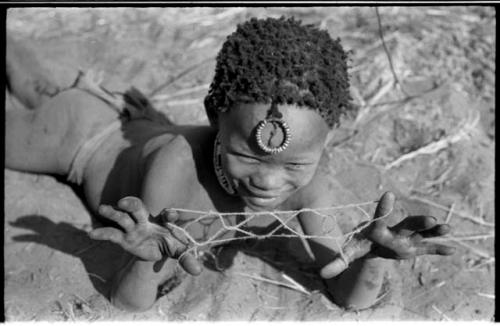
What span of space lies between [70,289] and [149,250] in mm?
579

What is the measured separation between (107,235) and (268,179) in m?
0.52

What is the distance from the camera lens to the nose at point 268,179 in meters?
2.47

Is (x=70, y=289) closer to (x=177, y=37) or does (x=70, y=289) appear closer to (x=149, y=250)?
(x=149, y=250)

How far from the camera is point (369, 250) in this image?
8.57ft

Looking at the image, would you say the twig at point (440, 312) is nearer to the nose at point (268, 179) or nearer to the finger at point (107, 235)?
the nose at point (268, 179)

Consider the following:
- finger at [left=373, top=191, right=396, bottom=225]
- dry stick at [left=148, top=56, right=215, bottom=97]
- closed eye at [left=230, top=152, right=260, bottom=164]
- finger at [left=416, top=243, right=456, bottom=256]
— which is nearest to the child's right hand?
closed eye at [left=230, top=152, right=260, bottom=164]

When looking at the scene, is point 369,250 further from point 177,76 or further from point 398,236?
point 177,76

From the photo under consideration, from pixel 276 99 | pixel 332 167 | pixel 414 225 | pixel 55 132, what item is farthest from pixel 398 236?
pixel 55 132

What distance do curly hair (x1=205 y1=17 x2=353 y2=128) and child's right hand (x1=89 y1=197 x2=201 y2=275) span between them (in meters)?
0.41

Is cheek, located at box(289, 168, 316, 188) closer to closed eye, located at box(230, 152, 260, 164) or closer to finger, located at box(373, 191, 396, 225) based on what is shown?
closed eye, located at box(230, 152, 260, 164)

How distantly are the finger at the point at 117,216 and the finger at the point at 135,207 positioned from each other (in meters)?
0.02

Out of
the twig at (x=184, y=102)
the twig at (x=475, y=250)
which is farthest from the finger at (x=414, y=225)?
the twig at (x=184, y=102)

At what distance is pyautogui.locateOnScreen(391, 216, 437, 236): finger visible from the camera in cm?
237

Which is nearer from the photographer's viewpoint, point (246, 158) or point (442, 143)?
point (246, 158)
